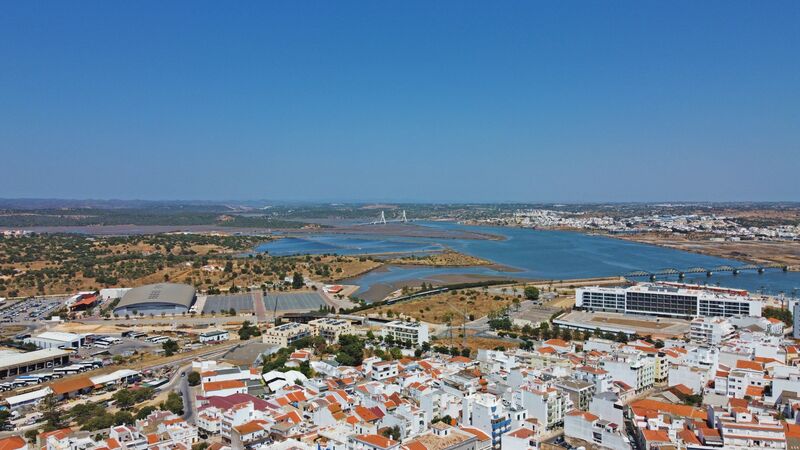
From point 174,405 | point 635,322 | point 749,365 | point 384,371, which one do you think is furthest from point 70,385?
point 635,322

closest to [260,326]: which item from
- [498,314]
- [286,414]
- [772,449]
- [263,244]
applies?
[498,314]

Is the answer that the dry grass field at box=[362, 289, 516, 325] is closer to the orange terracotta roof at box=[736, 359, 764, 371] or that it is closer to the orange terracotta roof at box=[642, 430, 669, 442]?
the orange terracotta roof at box=[736, 359, 764, 371]

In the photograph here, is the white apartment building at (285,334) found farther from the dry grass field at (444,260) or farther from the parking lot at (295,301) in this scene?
the dry grass field at (444,260)

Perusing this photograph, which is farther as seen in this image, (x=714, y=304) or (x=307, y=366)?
(x=714, y=304)

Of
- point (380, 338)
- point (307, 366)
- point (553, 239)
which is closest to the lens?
point (307, 366)

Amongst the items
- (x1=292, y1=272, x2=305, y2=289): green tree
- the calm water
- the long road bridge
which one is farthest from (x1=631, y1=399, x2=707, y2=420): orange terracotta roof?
the long road bridge

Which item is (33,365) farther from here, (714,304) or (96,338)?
(714,304)

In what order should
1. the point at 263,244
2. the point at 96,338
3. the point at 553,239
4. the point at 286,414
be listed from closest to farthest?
the point at 286,414
the point at 96,338
the point at 263,244
the point at 553,239

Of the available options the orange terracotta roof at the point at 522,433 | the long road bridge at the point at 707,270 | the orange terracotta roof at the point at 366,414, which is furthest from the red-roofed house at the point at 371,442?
the long road bridge at the point at 707,270
